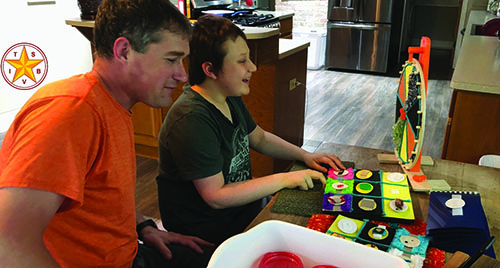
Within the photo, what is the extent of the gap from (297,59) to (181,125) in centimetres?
184

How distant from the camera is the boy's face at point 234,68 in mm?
1315

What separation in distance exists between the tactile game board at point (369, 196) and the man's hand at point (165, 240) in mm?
460

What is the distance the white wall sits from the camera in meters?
3.95

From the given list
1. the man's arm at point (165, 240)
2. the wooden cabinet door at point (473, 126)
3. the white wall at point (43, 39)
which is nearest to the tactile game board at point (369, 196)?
the man's arm at point (165, 240)

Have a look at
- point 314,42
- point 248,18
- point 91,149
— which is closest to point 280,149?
point 91,149

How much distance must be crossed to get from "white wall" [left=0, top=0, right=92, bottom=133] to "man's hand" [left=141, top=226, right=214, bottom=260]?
3192 mm

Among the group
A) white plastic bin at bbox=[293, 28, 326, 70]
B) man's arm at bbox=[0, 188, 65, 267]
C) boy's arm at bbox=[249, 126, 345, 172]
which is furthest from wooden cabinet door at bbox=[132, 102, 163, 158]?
white plastic bin at bbox=[293, 28, 326, 70]

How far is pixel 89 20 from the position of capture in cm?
279

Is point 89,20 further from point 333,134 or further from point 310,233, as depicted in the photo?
point 310,233

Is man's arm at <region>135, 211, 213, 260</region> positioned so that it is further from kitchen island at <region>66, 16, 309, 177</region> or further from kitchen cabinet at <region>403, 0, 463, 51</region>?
kitchen cabinet at <region>403, 0, 463, 51</region>

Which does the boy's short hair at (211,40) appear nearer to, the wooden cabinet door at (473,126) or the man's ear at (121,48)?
the man's ear at (121,48)

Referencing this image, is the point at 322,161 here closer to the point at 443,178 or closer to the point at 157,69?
the point at 443,178

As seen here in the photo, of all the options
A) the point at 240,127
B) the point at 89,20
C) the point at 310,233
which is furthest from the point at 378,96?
the point at 310,233

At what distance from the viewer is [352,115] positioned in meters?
4.29
